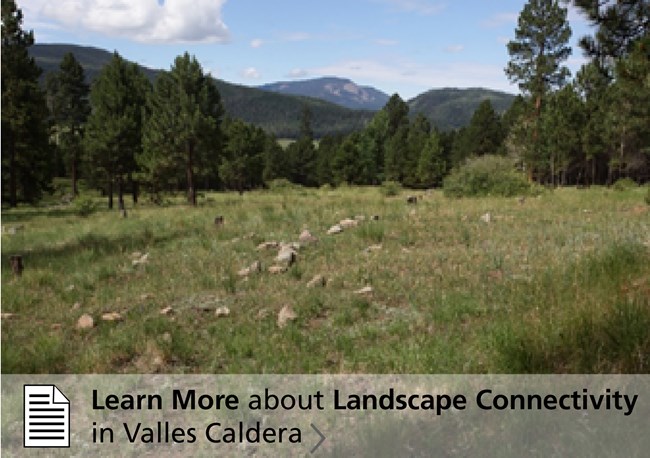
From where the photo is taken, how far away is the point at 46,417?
4.25m

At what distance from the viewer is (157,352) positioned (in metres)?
5.15

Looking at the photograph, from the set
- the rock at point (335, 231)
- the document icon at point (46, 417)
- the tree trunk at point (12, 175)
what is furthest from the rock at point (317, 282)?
the tree trunk at point (12, 175)

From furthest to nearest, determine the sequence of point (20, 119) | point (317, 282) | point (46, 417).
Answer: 1. point (20, 119)
2. point (317, 282)
3. point (46, 417)

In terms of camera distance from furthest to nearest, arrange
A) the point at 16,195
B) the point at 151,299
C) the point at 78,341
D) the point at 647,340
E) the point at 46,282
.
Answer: the point at 16,195 < the point at 46,282 < the point at 151,299 < the point at 78,341 < the point at 647,340

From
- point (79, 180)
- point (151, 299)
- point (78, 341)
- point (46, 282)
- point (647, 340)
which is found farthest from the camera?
point (79, 180)

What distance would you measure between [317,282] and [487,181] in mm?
18437

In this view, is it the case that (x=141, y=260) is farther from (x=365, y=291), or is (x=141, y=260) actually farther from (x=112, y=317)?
(x=365, y=291)

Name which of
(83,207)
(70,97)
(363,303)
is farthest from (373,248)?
(70,97)

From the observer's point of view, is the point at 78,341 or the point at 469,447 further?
the point at 78,341

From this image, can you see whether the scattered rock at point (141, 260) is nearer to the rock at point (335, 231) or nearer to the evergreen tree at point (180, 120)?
the rock at point (335, 231)

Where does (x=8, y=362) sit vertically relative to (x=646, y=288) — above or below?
below

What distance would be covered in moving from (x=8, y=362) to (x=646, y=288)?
6510 millimetres

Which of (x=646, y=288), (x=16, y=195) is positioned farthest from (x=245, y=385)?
(x=16, y=195)

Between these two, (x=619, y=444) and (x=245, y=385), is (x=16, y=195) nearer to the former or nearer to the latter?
(x=245, y=385)
